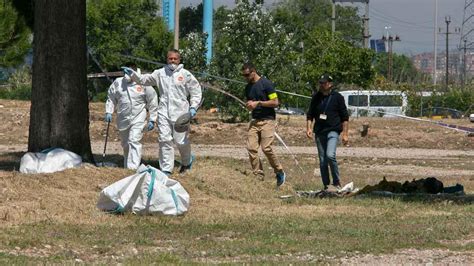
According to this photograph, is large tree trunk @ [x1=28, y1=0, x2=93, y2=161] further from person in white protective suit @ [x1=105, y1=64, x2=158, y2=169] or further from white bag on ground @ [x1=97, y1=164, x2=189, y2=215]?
white bag on ground @ [x1=97, y1=164, x2=189, y2=215]

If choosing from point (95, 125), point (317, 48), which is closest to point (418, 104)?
point (317, 48)

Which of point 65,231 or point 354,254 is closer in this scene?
point 354,254

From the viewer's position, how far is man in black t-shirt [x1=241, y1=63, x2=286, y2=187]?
16719mm

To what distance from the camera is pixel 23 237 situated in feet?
34.7

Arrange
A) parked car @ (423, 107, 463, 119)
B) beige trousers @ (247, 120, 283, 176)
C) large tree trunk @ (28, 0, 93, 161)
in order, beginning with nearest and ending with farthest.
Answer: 1. large tree trunk @ (28, 0, 93, 161)
2. beige trousers @ (247, 120, 283, 176)
3. parked car @ (423, 107, 463, 119)

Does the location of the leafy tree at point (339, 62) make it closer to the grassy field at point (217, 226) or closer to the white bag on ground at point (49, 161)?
the white bag on ground at point (49, 161)

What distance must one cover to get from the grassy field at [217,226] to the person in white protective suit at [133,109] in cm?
127

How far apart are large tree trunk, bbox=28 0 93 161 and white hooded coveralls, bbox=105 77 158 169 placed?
0.84 m

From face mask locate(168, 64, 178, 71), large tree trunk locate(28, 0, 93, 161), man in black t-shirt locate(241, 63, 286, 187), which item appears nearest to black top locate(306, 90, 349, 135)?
man in black t-shirt locate(241, 63, 286, 187)

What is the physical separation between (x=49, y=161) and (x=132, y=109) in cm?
204

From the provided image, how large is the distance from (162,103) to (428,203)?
13.3ft

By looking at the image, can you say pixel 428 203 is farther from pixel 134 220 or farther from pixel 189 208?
pixel 134 220

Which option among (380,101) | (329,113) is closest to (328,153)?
(329,113)

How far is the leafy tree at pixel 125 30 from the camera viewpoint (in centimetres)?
5700
